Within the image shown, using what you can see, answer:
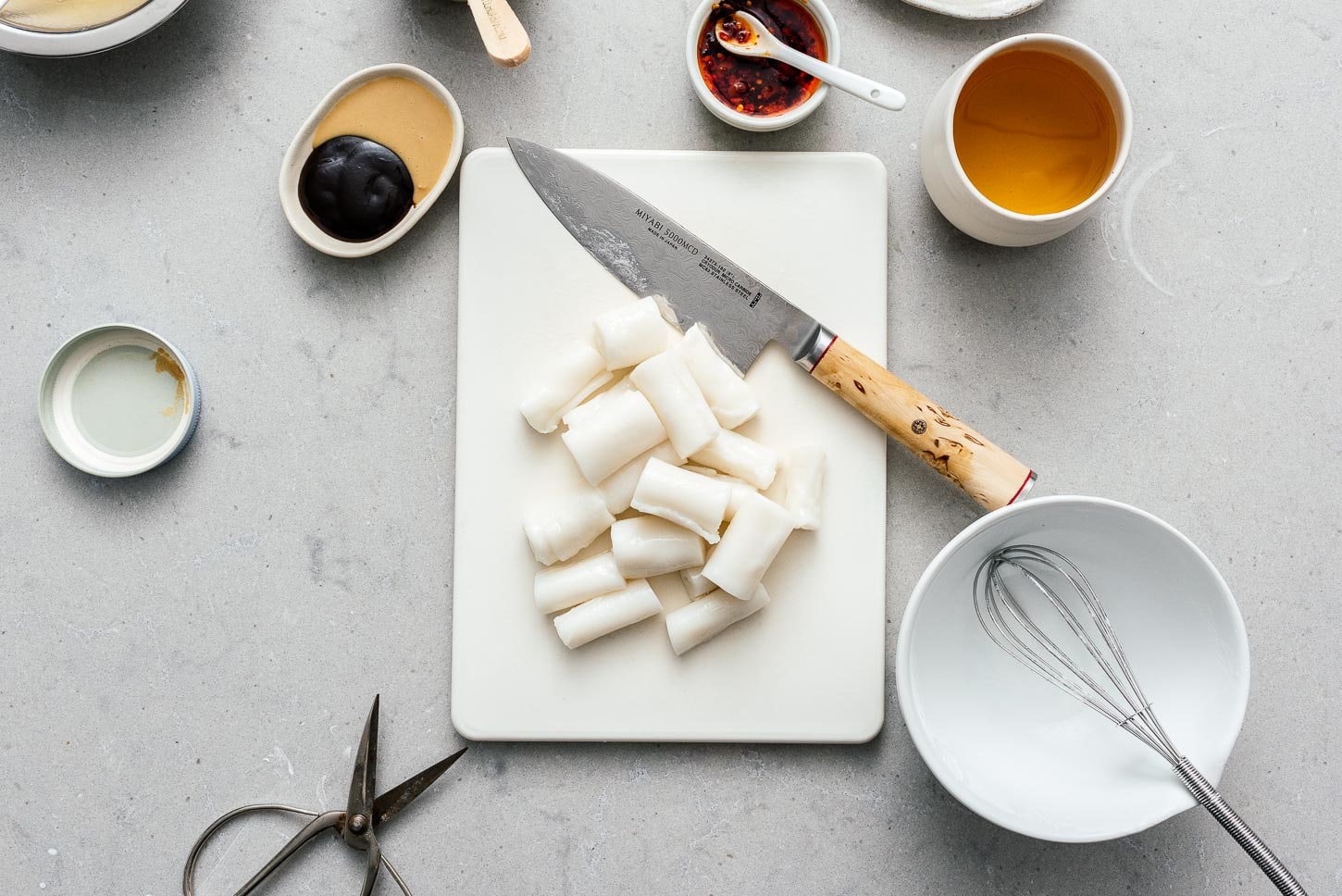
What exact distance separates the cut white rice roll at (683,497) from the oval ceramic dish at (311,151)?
1.21ft

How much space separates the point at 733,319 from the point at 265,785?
2.35 feet

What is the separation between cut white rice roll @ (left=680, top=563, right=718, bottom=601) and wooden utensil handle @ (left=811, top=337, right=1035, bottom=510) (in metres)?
0.23

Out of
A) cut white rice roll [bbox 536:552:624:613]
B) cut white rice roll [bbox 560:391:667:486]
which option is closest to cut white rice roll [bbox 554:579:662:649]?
cut white rice roll [bbox 536:552:624:613]

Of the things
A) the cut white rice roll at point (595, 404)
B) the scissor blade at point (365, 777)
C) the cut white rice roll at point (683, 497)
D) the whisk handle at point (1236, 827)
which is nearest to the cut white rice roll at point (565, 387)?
the cut white rice roll at point (595, 404)

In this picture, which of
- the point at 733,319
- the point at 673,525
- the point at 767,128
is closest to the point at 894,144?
the point at 767,128

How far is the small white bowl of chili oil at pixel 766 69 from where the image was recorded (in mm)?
946

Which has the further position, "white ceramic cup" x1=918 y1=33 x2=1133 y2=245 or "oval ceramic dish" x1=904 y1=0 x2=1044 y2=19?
"oval ceramic dish" x1=904 y1=0 x2=1044 y2=19

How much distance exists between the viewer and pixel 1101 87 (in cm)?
92

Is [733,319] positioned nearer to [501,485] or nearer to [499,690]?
[501,485]

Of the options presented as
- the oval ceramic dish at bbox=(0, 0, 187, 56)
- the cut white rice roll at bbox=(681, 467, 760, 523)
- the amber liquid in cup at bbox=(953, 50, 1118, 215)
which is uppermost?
the amber liquid in cup at bbox=(953, 50, 1118, 215)

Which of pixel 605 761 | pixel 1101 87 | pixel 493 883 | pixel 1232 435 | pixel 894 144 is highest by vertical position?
pixel 1101 87

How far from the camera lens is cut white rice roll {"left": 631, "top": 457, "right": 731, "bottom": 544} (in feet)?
3.00

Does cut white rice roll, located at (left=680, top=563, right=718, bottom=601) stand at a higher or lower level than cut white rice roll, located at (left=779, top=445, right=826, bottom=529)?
lower

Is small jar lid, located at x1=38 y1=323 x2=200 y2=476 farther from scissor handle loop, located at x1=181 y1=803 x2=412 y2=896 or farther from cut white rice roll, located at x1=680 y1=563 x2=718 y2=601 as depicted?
cut white rice roll, located at x1=680 y1=563 x2=718 y2=601
